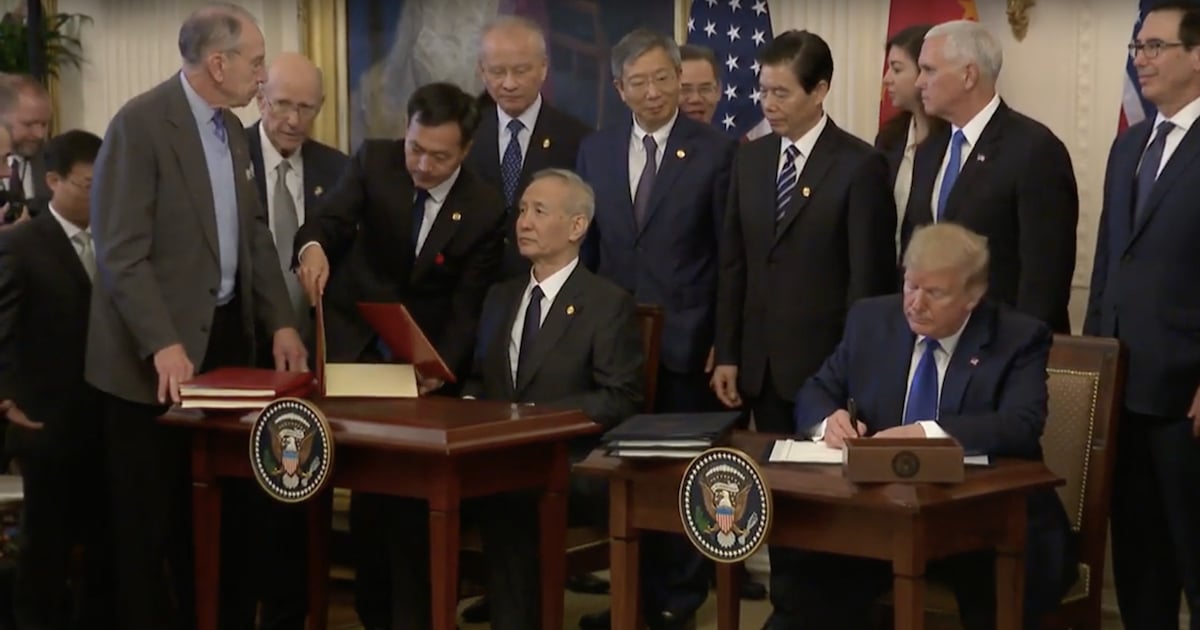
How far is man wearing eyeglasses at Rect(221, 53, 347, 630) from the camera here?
4.66 metres

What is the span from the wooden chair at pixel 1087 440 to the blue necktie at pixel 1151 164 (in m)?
0.48

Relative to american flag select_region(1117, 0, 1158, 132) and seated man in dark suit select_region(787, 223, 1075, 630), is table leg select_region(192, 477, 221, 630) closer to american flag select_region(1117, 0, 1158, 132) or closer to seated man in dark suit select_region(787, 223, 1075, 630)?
seated man in dark suit select_region(787, 223, 1075, 630)

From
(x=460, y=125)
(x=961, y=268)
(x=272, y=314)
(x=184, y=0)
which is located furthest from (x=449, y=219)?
(x=184, y=0)

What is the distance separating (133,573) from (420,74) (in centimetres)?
328

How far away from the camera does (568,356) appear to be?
4402 millimetres

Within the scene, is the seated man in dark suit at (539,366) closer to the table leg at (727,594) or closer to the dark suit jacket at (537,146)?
the table leg at (727,594)

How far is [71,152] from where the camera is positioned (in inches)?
190

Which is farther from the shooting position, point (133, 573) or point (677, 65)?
point (677, 65)

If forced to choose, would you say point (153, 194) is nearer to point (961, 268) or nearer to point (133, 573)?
point (133, 573)

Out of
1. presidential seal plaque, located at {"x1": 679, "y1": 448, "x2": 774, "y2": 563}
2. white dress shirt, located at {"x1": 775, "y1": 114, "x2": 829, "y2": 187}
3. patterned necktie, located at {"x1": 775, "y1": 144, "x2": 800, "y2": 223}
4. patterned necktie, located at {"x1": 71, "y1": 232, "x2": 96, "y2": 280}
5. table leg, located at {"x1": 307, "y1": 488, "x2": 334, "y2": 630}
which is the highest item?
white dress shirt, located at {"x1": 775, "y1": 114, "x2": 829, "y2": 187}

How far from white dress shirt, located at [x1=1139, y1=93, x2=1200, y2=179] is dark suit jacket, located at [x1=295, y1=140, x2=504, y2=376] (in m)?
1.86

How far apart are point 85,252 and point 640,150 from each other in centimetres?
168

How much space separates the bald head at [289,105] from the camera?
17.2 feet

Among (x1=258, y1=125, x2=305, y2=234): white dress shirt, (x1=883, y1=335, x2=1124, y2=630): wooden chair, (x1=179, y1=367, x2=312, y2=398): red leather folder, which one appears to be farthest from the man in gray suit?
(x1=883, y1=335, x2=1124, y2=630): wooden chair
